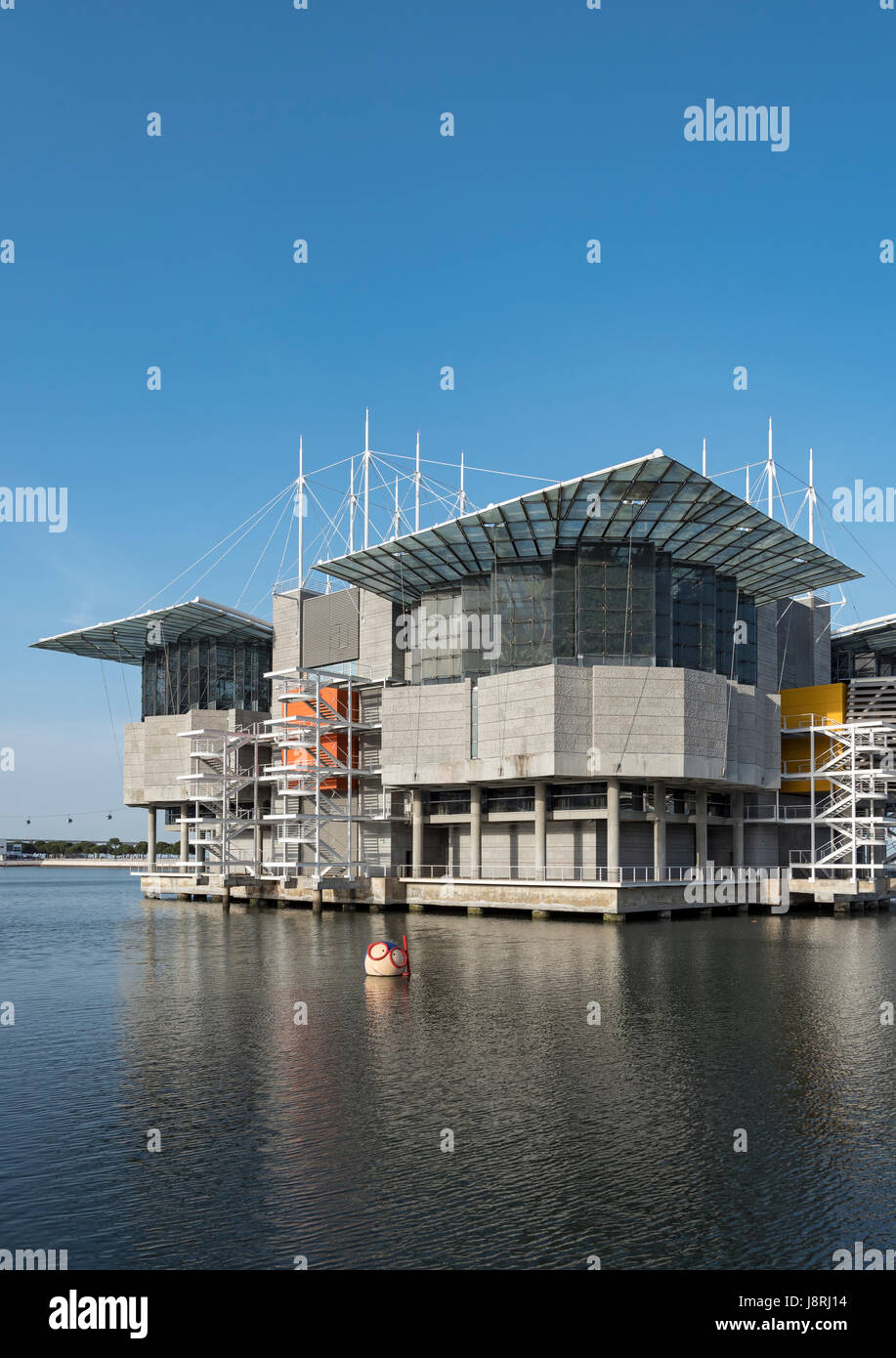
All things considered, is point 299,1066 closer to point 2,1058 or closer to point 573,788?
point 2,1058

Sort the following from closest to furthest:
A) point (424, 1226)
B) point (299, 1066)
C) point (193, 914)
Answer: point (424, 1226), point (299, 1066), point (193, 914)

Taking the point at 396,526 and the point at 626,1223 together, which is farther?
the point at 396,526

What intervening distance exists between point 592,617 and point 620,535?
6.35 m

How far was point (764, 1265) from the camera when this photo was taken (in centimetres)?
1608

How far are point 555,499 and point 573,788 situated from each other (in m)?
22.8

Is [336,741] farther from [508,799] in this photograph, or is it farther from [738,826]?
[738,826]

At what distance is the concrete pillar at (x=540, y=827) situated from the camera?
267 ft

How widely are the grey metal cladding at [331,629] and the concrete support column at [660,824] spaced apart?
32972mm

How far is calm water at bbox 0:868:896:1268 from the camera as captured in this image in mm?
17250

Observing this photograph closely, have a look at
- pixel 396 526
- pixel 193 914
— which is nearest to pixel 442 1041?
pixel 193 914

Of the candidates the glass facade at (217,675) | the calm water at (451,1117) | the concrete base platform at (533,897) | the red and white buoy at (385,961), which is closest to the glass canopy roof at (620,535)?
the concrete base platform at (533,897)

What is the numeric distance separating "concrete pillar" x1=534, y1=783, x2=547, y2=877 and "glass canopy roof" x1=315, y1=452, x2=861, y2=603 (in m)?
17.6

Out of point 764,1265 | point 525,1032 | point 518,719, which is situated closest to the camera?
point 764,1265

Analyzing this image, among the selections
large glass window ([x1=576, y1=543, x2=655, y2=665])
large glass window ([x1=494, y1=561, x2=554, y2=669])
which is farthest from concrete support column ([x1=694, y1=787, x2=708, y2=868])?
large glass window ([x1=494, y1=561, x2=554, y2=669])
